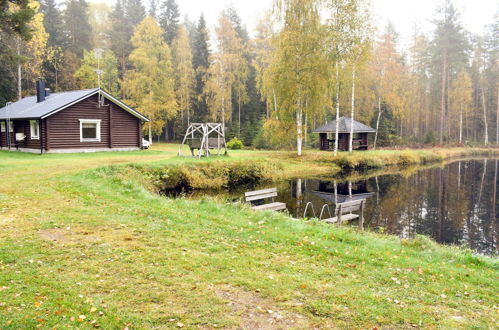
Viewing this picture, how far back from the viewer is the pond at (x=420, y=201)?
1277cm

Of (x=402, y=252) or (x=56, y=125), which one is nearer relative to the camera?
(x=402, y=252)

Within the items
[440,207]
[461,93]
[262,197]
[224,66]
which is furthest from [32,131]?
[461,93]

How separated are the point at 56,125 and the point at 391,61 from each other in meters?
32.4

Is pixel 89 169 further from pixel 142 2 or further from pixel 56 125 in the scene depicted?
pixel 142 2

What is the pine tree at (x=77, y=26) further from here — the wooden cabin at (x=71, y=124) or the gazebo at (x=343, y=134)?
the gazebo at (x=343, y=134)

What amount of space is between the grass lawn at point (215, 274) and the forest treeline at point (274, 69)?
15761 mm

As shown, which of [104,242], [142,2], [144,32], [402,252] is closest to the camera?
[104,242]

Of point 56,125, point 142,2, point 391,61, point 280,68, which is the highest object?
point 142,2

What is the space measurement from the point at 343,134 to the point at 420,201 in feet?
55.3

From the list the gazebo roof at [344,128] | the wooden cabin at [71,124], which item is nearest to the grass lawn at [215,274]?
the wooden cabin at [71,124]

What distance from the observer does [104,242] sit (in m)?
6.82

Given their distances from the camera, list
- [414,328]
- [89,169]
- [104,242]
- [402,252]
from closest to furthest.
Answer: [414,328], [104,242], [402,252], [89,169]

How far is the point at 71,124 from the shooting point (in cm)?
2458

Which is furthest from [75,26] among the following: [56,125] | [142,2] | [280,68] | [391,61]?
[391,61]
